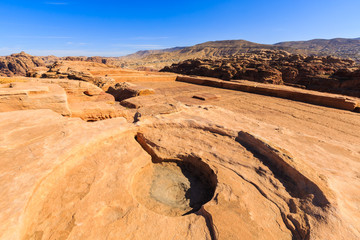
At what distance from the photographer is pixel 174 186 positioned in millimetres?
2398

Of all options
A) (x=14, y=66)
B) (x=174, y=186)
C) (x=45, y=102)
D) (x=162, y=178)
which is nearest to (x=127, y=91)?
(x=45, y=102)

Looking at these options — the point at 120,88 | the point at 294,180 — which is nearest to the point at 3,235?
the point at 294,180

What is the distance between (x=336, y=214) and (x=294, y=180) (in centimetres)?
59

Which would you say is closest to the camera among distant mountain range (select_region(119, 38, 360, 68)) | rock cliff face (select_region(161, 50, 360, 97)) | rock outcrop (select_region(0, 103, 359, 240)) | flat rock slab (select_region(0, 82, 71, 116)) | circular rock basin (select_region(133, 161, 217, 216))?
rock outcrop (select_region(0, 103, 359, 240))

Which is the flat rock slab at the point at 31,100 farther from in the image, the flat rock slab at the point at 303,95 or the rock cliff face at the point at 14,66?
the rock cliff face at the point at 14,66

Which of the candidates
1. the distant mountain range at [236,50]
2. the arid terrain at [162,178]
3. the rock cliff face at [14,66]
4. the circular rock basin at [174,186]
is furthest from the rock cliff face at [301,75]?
the distant mountain range at [236,50]

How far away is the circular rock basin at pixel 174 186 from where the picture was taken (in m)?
2.06

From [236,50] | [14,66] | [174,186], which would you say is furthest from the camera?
[236,50]

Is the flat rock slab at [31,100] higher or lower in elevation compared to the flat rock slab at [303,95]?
higher

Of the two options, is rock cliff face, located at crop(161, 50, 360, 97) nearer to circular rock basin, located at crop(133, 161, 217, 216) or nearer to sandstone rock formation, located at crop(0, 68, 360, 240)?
sandstone rock formation, located at crop(0, 68, 360, 240)

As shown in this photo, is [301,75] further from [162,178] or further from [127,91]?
[162,178]

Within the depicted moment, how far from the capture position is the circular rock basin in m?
2.06

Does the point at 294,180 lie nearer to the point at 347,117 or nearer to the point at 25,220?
the point at 25,220

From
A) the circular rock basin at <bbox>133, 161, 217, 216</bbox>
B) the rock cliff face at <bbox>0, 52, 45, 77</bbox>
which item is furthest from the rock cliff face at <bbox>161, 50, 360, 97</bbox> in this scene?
the rock cliff face at <bbox>0, 52, 45, 77</bbox>
